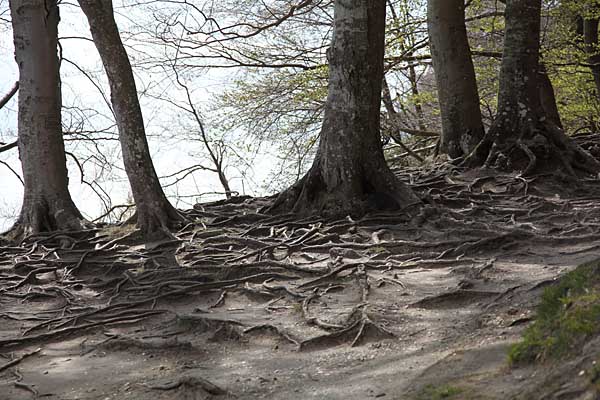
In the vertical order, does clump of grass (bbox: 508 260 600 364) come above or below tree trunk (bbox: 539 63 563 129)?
below

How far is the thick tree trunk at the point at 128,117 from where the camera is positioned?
→ 31.3 feet

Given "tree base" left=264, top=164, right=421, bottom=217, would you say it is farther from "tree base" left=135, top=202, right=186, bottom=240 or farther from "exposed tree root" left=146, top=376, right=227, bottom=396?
"exposed tree root" left=146, top=376, right=227, bottom=396

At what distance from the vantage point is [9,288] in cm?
821

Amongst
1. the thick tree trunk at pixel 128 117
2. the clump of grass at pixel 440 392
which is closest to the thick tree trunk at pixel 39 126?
the thick tree trunk at pixel 128 117

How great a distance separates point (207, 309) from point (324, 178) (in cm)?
336

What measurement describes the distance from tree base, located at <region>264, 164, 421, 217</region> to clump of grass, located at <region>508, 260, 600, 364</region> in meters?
5.75

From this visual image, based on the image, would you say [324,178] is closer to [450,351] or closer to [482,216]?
[482,216]

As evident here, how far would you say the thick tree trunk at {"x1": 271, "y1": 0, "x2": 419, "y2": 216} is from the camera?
9.33 meters

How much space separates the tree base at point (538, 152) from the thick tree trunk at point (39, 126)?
21.0ft

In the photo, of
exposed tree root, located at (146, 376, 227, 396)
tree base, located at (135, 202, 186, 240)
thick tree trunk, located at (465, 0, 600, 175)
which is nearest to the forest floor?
exposed tree root, located at (146, 376, 227, 396)

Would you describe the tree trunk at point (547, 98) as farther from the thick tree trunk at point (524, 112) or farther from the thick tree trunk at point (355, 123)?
the thick tree trunk at point (355, 123)

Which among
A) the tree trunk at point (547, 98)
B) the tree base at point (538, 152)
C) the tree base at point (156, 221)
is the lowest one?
the tree base at point (156, 221)

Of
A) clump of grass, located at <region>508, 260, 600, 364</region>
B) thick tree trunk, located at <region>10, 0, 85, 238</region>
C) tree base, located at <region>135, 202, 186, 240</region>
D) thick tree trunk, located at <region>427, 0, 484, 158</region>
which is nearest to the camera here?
clump of grass, located at <region>508, 260, 600, 364</region>

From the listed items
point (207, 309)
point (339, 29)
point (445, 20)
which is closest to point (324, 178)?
point (339, 29)
